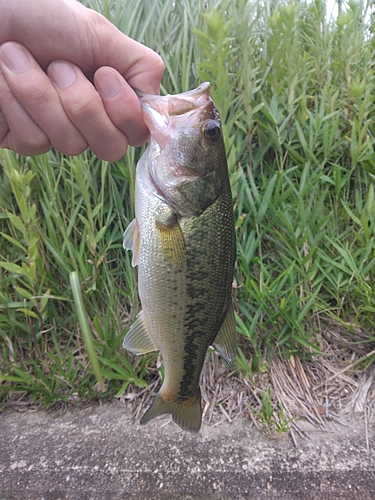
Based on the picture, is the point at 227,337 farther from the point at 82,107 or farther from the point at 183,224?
the point at 82,107

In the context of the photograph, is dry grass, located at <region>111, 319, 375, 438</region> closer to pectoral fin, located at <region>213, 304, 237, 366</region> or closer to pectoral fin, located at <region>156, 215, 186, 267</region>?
pectoral fin, located at <region>213, 304, 237, 366</region>

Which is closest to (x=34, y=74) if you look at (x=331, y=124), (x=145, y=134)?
(x=145, y=134)

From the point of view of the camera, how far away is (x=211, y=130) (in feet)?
3.70

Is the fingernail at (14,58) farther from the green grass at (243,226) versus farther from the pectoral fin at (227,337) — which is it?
the pectoral fin at (227,337)

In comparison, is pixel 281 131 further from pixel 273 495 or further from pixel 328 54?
pixel 273 495

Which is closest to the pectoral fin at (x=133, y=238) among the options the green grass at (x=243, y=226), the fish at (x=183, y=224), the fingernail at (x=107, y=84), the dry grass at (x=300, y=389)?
the fish at (x=183, y=224)

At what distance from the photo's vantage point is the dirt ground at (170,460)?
1654mm

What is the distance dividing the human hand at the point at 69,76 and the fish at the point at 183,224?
100 mm

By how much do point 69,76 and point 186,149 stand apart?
0.41 meters

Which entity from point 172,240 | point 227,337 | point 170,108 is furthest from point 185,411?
point 170,108

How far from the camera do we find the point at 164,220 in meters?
1.15

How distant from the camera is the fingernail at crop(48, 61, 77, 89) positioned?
3.54 ft

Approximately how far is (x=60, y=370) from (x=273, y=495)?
119 centimetres

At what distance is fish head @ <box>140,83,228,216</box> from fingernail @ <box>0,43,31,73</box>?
1.12ft
